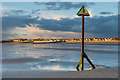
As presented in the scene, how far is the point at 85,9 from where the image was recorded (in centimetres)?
1131

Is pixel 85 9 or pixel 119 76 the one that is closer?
pixel 119 76

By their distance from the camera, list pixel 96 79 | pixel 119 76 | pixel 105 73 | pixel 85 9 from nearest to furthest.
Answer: pixel 96 79 < pixel 119 76 < pixel 105 73 < pixel 85 9

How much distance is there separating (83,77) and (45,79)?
6.48 feet

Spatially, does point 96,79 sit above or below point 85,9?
below

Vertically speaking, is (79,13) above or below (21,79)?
above

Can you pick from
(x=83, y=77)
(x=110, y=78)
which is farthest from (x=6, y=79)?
(x=110, y=78)

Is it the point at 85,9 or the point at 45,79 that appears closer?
the point at 45,79

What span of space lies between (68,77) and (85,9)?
549cm

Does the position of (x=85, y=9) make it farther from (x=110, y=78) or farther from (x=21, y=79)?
(x=21, y=79)

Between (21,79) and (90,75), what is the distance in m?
3.69

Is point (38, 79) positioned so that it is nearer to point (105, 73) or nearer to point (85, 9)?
point (105, 73)

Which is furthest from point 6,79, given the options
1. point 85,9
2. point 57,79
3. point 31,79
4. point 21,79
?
point 85,9

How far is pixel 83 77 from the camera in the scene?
8039 millimetres

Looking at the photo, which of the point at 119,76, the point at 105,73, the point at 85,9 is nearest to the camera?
the point at 119,76
